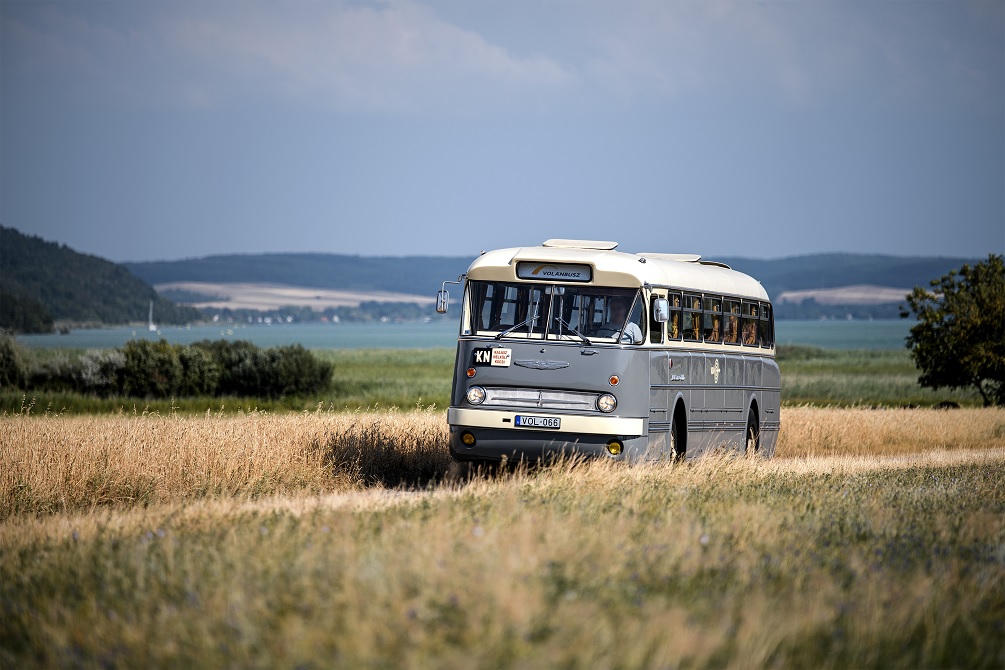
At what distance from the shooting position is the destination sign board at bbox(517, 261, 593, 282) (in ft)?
55.2

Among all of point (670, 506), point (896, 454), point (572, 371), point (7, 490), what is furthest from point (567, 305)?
point (896, 454)

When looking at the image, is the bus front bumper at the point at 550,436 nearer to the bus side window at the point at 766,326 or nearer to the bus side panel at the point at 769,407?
the bus side panel at the point at 769,407

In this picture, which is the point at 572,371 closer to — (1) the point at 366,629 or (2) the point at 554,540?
(2) the point at 554,540

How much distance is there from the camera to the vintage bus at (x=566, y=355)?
16266 millimetres

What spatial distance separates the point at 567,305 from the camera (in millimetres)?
16750

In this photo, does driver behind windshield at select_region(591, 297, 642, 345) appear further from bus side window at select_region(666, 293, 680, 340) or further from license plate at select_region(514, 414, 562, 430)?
license plate at select_region(514, 414, 562, 430)

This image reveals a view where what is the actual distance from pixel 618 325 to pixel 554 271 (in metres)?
1.08

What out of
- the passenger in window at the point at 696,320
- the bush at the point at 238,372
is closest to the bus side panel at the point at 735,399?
A: the passenger in window at the point at 696,320

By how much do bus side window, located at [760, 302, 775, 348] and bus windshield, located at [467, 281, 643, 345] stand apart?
7207 mm

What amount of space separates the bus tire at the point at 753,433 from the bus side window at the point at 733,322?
59.3 inches

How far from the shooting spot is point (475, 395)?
1652 centimetres

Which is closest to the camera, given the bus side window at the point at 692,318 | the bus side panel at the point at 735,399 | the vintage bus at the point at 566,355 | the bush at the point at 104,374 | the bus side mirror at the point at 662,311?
the vintage bus at the point at 566,355

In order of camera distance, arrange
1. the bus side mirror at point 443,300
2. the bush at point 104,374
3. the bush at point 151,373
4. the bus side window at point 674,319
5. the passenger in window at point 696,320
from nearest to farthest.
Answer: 1. the bus side mirror at point 443,300
2. the bus side window at point 674,319
3. the passenger in window at point 696,320
4. the bush at point 151,373
5. the bush at point 104,374

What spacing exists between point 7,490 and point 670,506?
8362 mm
